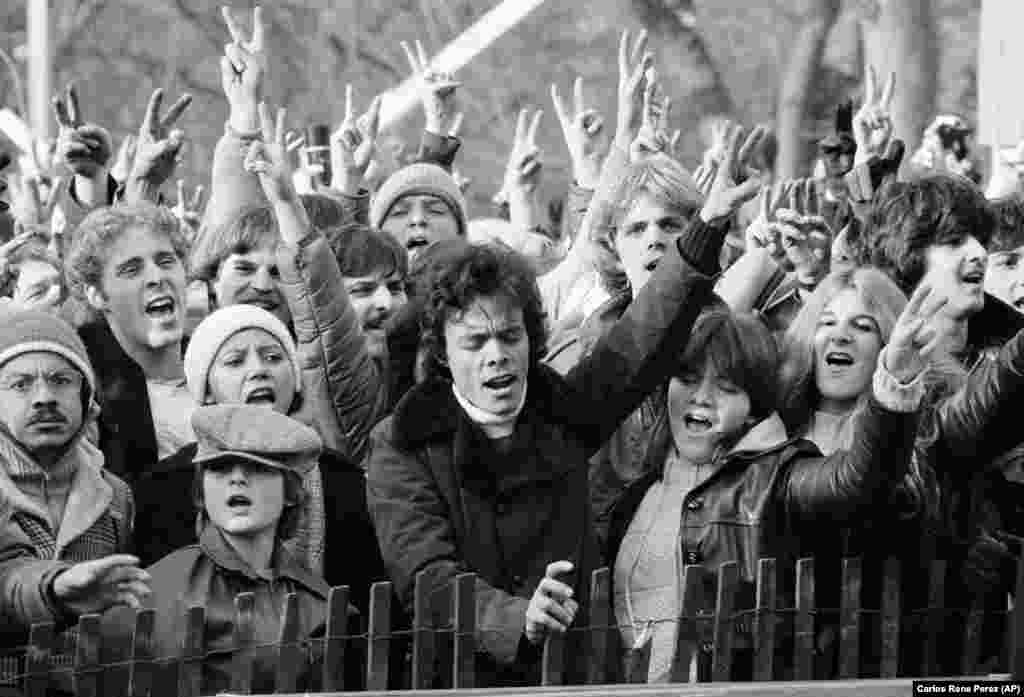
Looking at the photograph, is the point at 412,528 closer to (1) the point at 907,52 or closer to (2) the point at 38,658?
(2) the point at 38,658

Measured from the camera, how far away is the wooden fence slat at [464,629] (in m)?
8.02

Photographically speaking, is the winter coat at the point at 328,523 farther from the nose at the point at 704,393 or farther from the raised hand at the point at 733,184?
the raised hand at the point at 733,184

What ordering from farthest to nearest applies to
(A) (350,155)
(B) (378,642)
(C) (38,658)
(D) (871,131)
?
(D) (871,131), (A) (350,155), (B) (378,642), (C) (38,658)

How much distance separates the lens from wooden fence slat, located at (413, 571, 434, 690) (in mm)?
8078

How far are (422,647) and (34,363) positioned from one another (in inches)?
49.8

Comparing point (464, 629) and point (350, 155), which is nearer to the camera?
point (464, 629)

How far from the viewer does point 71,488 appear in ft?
27.7

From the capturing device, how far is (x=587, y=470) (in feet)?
28.2

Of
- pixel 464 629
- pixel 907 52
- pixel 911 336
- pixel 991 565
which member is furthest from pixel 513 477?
pixel 907 52

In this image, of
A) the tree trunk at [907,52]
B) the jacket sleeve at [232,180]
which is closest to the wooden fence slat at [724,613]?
the jacket sleeve at [232,180]

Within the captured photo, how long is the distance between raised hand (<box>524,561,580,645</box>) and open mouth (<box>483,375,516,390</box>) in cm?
64

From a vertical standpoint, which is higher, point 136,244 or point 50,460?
point 136,244

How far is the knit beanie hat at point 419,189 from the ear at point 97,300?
135cm

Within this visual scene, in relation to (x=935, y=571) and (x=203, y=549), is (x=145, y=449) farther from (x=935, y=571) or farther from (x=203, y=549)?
(x=935, y=571)
